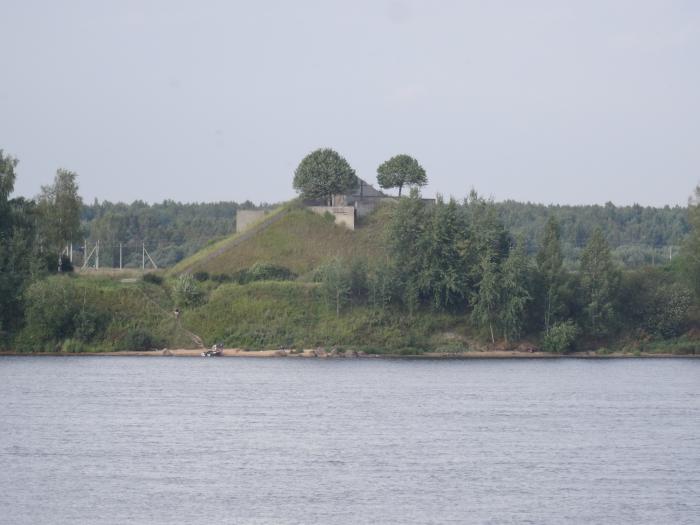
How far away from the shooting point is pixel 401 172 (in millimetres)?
101375

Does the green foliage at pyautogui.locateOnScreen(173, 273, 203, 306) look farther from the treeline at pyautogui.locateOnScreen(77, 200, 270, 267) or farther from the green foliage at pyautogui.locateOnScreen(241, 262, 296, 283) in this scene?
the treeline at pyautogui.locateOnScreen(77, 200, 270, 267)

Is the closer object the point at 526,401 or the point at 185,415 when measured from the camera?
the point at 185,415

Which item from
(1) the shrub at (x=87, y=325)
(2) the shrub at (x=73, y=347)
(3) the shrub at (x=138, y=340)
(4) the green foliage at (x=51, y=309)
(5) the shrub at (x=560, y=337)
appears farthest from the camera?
(5) the shrub at (x=560, y=337)

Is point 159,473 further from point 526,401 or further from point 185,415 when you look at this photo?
point 526,401

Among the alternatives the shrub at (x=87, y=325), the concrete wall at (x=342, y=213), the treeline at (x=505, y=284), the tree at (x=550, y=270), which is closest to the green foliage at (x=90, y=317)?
the shrub at (x=87, y=325)

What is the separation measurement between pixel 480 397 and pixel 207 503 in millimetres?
26775

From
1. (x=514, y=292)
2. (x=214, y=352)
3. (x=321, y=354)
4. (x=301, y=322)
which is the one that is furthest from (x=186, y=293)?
(x=514, y=292)

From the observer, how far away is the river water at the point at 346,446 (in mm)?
32719

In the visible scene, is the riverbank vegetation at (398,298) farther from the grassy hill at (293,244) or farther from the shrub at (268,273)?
the grassy hill at (293,244)

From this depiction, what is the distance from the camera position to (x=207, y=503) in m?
33.2

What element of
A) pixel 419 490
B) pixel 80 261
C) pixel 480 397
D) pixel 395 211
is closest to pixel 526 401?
pixel 480 397

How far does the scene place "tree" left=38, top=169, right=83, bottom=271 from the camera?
90.5 m

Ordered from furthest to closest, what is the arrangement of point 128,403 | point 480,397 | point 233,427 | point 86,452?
point 480,397
point 128,403
point 233,427
point 86,452

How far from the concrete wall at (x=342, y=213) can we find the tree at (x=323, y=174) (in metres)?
1.68
